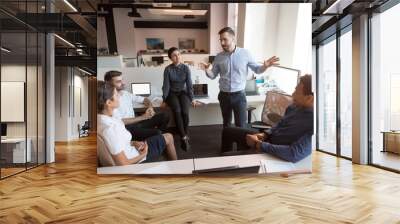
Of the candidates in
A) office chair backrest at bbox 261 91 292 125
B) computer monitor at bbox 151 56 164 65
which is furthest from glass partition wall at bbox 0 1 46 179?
office chair backrest at bbox 261 91 292 125

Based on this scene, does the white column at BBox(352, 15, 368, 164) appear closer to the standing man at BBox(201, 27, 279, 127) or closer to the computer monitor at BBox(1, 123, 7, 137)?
the standing man at BBox(201, 27, 279, 127)

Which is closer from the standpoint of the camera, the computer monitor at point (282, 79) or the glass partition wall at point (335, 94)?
the computer monitor at point (282, 79)

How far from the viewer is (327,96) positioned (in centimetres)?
968

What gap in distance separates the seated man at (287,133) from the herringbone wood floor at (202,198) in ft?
1.69

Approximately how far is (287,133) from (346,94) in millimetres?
3025

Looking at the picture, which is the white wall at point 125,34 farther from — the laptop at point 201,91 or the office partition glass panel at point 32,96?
the office partition glass panel at point 32,96

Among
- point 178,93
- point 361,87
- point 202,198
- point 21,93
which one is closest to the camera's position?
point 202,198

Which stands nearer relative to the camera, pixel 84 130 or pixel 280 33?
pixel 280 33

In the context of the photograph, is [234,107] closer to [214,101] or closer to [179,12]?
[214,101]

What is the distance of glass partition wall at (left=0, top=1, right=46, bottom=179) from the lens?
21.3ft

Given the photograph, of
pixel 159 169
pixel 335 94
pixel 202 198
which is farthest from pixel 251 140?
pixel 335 94

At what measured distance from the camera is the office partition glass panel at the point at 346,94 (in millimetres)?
8094

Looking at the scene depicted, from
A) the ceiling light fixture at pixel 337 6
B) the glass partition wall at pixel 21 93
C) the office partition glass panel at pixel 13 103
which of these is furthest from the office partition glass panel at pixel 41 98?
the ceiling light fixture at pixel 337 6

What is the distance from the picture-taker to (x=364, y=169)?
6.86 meters
